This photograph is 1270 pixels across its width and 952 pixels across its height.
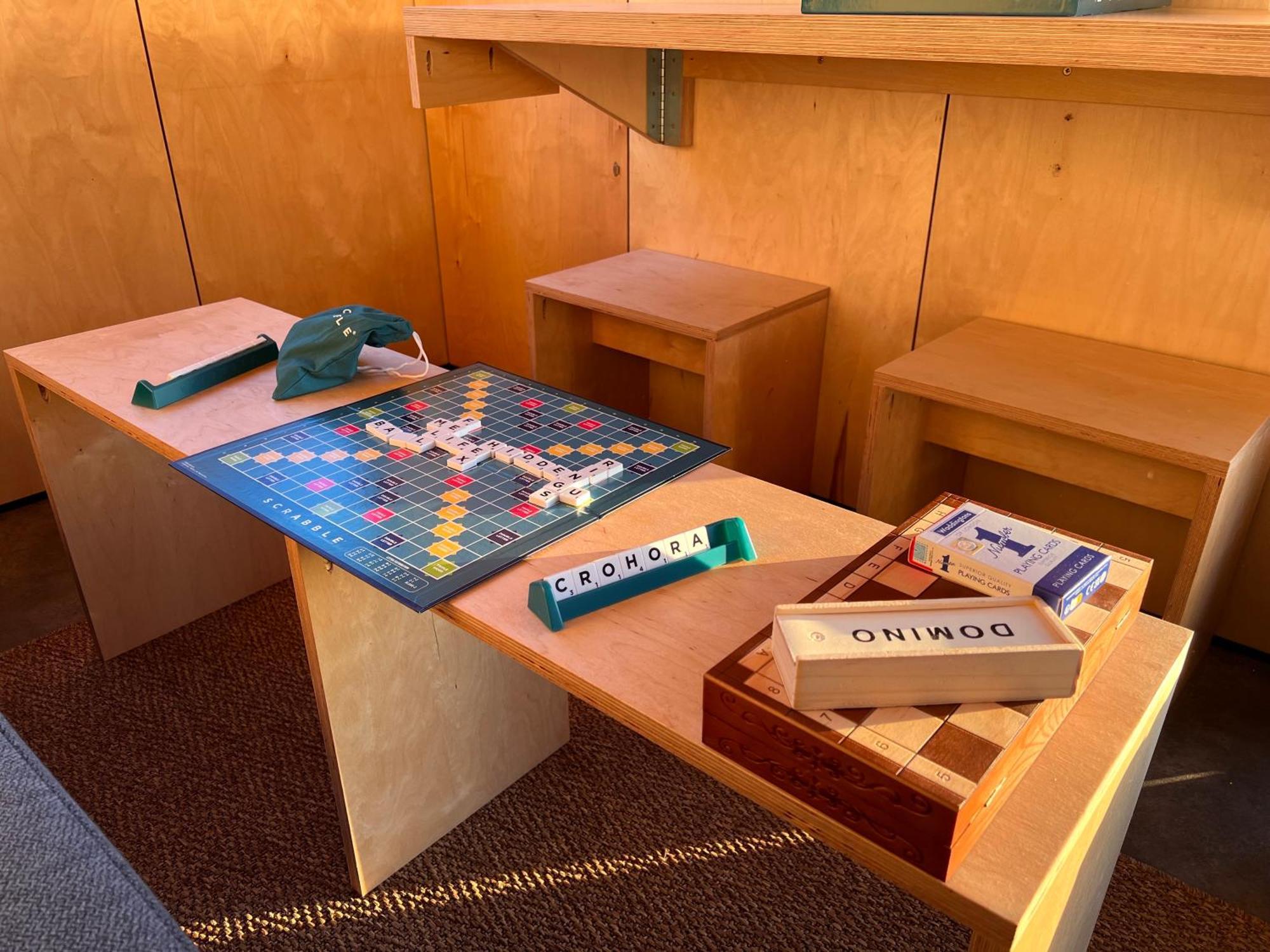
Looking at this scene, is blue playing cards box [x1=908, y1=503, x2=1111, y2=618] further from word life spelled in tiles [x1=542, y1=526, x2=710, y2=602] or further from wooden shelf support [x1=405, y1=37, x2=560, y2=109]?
wooden shelf support [x1=405, y1=37, x2=560, y2=109]

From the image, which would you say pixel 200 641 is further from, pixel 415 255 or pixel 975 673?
pixel 975 673

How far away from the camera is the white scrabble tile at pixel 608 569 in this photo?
1050mm

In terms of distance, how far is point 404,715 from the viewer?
1.52m

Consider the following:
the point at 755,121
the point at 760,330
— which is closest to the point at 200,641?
the point at 760,330

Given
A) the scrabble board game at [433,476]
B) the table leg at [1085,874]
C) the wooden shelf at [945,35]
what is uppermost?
the wooden shelf at [945,35]

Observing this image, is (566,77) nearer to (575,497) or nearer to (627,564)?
(575,497)

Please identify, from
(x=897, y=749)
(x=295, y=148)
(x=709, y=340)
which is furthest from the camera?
(x=295, y=148)

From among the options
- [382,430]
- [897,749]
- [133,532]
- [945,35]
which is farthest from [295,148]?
[897,749]

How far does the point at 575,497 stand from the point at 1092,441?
39.5 inches

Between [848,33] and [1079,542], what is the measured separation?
0.76 m

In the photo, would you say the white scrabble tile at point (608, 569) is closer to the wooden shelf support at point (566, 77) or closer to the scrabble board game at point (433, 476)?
the scrabble board game at point (433, 476)

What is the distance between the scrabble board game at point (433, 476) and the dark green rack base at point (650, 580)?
116 mm

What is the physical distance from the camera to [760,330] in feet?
7.25

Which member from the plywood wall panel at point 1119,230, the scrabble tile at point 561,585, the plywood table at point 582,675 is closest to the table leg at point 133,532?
the plywood table at point 582,675
